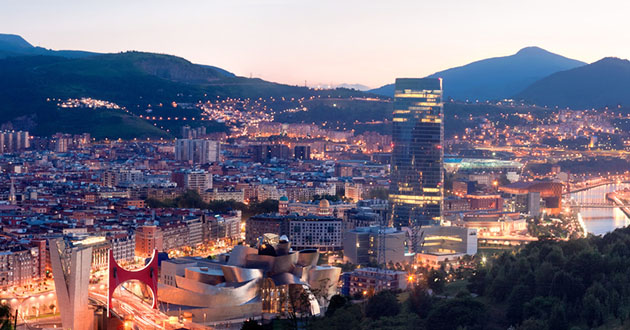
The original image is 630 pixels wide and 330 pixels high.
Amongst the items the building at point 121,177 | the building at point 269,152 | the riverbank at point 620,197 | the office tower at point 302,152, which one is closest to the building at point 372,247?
the building at point 121,177

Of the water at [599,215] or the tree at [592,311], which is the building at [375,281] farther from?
the water at [599,215]

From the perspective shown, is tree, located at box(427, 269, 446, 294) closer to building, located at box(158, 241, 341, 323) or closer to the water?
building, located at box(158, 241, 341, 323)

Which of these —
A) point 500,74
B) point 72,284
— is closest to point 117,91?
point 500,74

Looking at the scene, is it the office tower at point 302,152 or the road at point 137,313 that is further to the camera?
the office tower at point 302,152

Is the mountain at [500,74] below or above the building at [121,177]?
above

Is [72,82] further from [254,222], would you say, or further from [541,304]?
[541,304]

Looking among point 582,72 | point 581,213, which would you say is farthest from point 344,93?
point 581,213

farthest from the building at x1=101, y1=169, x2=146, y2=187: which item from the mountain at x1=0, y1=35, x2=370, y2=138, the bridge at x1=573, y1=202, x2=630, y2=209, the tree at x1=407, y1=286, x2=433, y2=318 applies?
the tree at x1=407, y1=286, x2=433, y2=318
